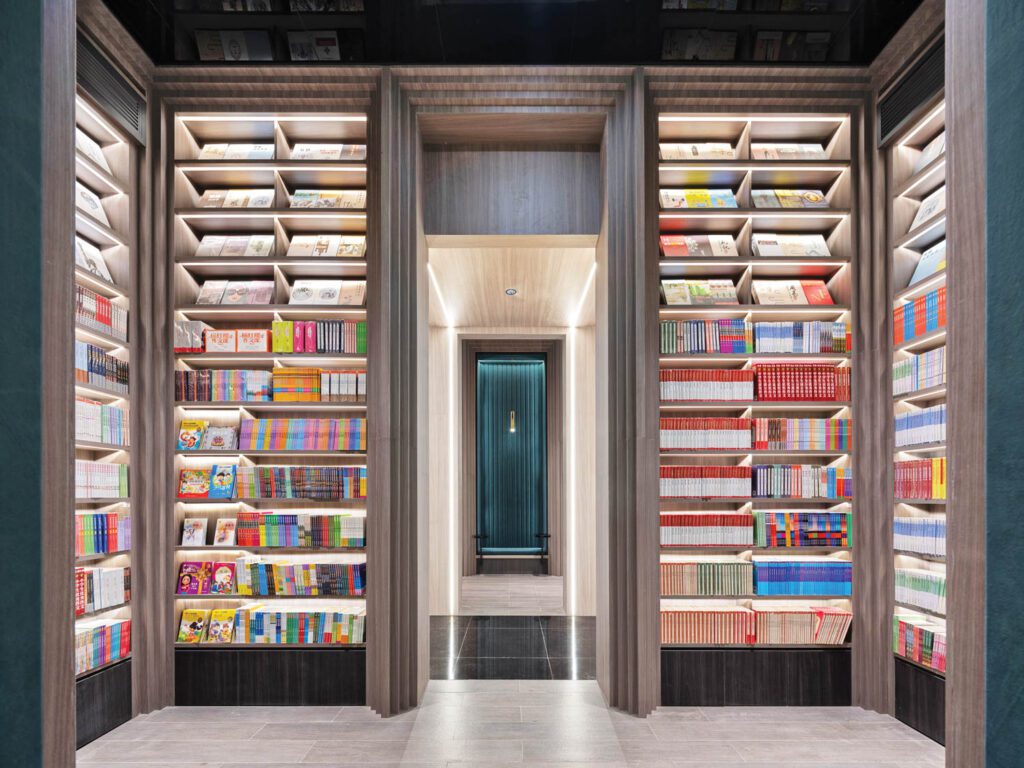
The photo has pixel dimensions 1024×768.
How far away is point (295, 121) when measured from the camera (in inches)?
194

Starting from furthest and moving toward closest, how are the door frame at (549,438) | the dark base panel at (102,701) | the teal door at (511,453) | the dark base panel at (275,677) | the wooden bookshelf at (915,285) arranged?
the teal door at (511,453), the door frame at (549,438), the dark base panel at (275,677), the wooden bookshelf at (915,285), the dark base panel at (102,701)

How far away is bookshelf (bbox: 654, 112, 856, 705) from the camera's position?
15.6ft

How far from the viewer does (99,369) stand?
424 centimetres

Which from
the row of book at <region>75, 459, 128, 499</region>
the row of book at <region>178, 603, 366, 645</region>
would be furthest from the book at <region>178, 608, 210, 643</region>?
the row of book at <region>75, 459, 128, 499</region>

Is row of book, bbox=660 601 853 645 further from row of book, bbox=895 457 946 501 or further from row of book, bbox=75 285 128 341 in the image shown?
row of book, bbox=75 285 128 341

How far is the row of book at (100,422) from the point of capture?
4047 millimetres

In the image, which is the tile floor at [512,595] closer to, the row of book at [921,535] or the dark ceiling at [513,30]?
the row of book at [921,535]

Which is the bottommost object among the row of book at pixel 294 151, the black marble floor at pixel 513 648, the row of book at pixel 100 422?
the black marble floor at pixel 513 648

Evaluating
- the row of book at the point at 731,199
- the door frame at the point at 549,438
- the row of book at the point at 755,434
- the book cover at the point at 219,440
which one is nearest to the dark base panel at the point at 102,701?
the book cover at the point at 219,440

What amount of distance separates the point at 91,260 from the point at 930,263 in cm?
450

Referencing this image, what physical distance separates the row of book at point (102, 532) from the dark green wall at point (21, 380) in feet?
9.56

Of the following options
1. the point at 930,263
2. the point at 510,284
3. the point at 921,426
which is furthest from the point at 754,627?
the point at 510,284

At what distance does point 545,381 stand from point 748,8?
7510 mm

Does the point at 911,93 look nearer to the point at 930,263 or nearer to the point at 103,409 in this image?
the point at 930,263
